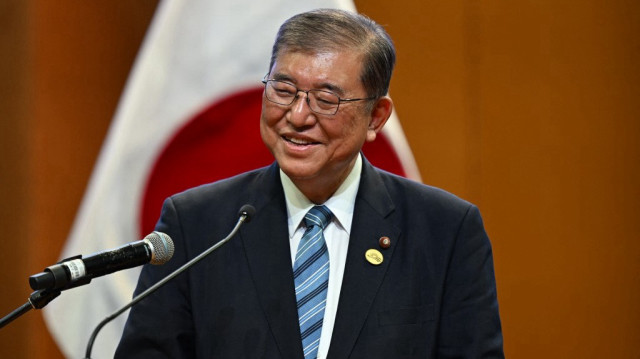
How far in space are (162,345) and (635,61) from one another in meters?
1.90

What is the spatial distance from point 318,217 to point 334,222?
6 cm

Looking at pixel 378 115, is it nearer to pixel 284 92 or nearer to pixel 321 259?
pixel 284 92

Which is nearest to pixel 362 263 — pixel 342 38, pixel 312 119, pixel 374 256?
pixel 374 256

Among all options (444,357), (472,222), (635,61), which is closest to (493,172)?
(635,61)

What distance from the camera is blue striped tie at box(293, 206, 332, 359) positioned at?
1.75m

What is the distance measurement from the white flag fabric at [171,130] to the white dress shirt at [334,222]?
0.56m

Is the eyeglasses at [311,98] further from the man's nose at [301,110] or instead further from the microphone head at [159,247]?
the microphone head at [159,247]

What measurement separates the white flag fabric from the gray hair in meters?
0.65

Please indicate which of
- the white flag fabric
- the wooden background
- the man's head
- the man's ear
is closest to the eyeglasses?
the man's head

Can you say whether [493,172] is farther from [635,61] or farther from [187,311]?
[187,311]

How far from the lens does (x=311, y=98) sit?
5.75 feet

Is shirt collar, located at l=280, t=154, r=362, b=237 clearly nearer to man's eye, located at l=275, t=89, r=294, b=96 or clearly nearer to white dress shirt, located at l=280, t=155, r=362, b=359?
white dress shirt, located at l=280, t=155, r=362, b=359

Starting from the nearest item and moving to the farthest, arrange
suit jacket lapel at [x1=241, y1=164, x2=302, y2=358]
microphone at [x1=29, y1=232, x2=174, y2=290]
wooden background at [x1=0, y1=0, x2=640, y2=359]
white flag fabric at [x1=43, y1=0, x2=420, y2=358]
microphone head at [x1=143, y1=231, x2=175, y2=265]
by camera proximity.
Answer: microphone at [x1=29, y1=232, x2=174, y2=290] < microphone head at [x1=143, y1=231, x2=175, y2=265] < suit jacket lapel at [x1=241, y1=164, x2=302, y2=358] < white flag fabric at [x1=43, y1=0, x2=420, y2=358] < wooden background at [x1=0, y1=0, x2=640, y2=359]

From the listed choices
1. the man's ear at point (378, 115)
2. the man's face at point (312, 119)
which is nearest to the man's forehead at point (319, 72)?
the man's face at point (312, 119)
